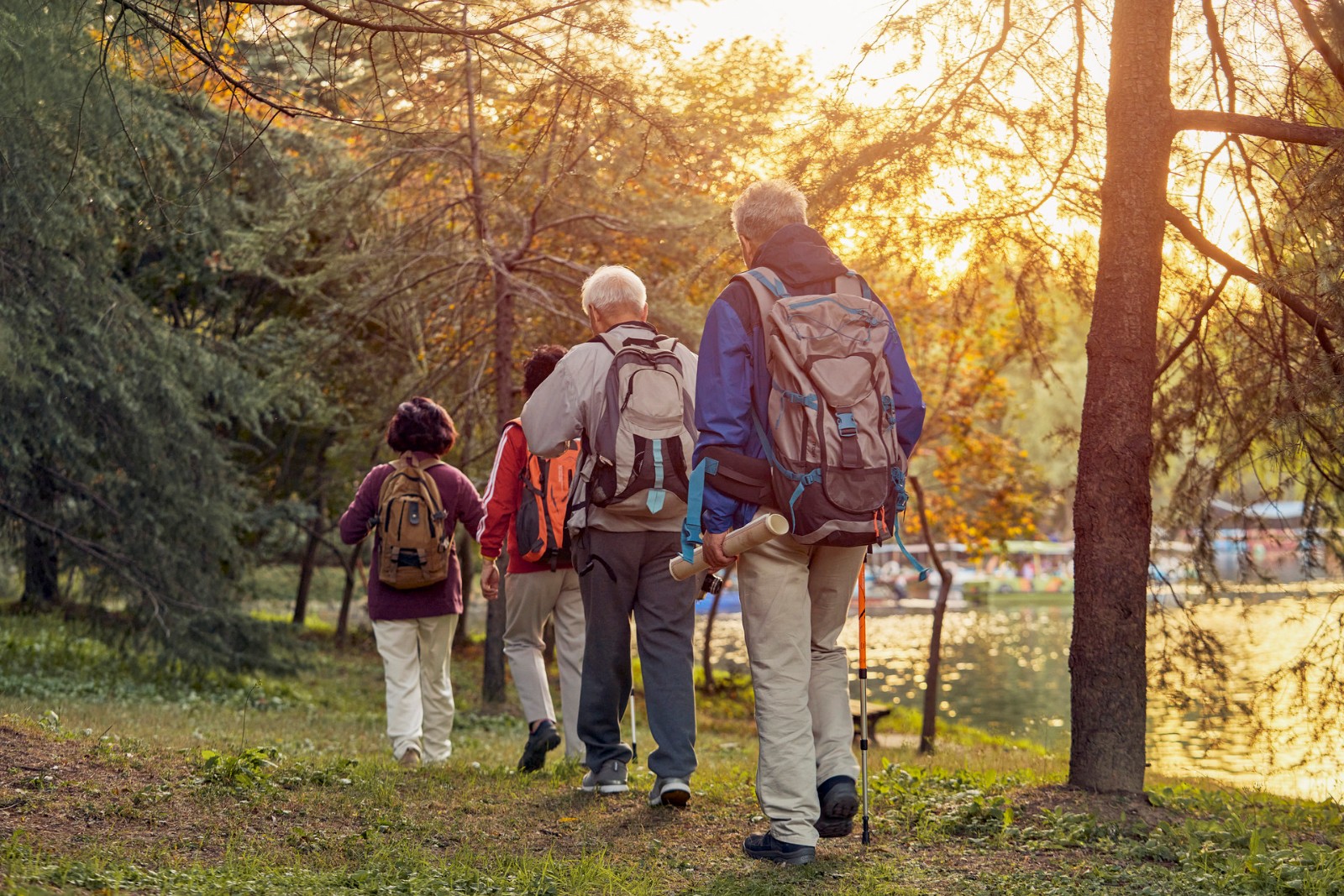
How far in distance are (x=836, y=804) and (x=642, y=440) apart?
63.6 inches

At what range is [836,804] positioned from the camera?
4.31 metres

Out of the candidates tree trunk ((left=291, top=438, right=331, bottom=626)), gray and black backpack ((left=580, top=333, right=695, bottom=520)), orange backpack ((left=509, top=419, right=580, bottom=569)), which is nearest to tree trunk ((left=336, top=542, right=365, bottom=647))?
tree trunk ((left=291, top=438, right=331, bottom=626))

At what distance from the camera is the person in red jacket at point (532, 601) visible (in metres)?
5.91

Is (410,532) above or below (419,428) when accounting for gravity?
below

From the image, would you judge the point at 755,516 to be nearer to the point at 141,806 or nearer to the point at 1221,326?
the point at 141,806

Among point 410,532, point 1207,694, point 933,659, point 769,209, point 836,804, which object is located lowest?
point 933,659

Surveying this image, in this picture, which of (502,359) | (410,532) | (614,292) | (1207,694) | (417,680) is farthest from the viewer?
(502,359)

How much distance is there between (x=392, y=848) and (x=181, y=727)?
4519 millimetres

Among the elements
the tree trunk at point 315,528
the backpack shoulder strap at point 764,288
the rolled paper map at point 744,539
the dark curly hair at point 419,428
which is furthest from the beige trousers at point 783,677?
the tree trunk at point 315,528

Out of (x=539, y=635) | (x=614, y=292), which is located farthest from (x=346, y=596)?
(x=614, y=292)

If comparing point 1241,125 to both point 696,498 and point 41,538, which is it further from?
point 41,538

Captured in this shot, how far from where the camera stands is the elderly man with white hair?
195 inches

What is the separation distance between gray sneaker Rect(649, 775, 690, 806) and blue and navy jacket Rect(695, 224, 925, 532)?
1382 millimetres

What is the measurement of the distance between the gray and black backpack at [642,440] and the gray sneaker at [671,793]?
3.53 ft
